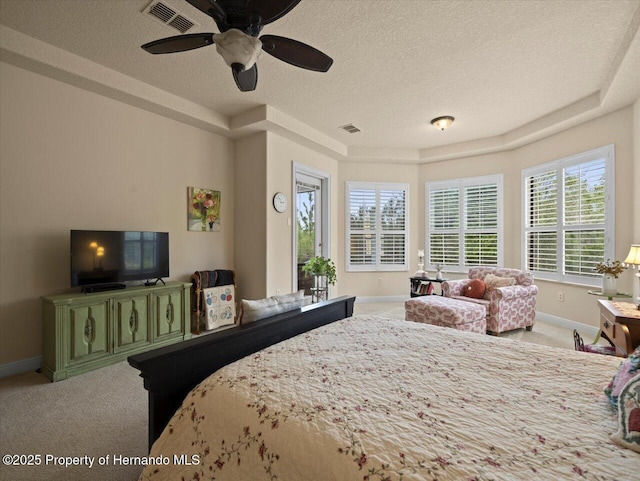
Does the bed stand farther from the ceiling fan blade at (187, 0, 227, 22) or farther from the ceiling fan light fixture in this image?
the ceiling fan blade at (187, 0, 227, 22)

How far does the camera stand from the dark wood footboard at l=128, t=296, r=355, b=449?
138cm

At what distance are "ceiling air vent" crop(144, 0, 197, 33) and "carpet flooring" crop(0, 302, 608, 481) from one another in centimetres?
307

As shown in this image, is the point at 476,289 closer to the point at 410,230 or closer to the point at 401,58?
the point at 410,230

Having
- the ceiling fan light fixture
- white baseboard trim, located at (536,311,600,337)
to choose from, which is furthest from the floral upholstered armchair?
the ceiling fan light fixture

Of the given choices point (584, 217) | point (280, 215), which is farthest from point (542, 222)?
point (280, 215)

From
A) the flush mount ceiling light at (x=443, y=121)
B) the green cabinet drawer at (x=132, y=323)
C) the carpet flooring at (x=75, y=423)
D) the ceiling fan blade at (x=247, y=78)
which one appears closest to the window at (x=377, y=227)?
the flush mount ceiling light at (x=443, y=121)

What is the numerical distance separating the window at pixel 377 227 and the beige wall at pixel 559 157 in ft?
1.80

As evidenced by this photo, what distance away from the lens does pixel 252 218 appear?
4629mm

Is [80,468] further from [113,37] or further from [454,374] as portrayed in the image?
[113,37]

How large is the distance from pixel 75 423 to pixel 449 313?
3544 mm

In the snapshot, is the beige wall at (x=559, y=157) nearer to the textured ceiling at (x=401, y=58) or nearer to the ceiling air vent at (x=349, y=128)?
the textured ceiling at (x=401, y=58)

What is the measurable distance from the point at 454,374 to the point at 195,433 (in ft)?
3.75

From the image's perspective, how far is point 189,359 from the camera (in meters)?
1.51

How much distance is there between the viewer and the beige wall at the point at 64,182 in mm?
2889
